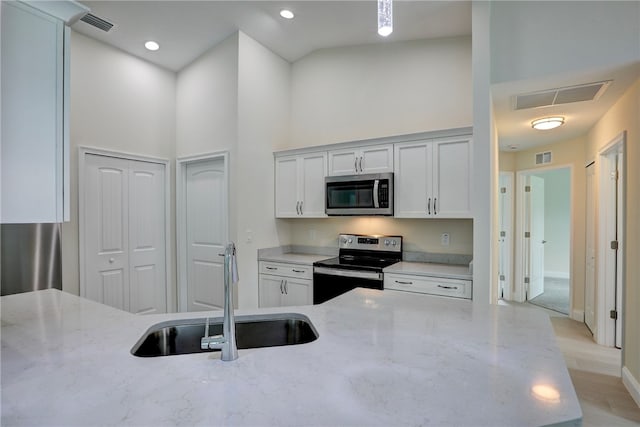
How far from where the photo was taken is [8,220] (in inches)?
48.9

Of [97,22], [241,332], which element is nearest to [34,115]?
[241,332]

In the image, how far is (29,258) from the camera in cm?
302

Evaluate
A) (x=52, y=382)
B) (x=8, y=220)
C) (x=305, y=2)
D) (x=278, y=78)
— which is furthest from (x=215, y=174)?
(x=52, y=382)

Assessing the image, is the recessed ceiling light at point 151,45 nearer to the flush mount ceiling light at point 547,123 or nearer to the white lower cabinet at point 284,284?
the white lower cabinet at point 284,284

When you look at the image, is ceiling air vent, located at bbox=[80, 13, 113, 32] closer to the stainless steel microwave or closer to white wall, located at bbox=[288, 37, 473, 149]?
white wall, located at bbox=[288, 37, 473, 149]

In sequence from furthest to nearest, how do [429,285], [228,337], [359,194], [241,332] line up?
[359,194] < [429,285] < [241,332] < [228,337]

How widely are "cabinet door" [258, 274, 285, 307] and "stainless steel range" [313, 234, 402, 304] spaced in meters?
0.45

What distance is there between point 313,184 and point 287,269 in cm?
103

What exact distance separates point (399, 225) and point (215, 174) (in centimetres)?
223

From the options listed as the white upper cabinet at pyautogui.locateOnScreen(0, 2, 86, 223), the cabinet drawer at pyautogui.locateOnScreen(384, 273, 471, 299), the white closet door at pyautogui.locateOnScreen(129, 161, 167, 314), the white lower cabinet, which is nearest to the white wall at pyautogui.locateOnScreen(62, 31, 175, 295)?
the white closet door at pyautogui.locateOnScreen(129, 161, 167, 314)

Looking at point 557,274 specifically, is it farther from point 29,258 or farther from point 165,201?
point 29,258

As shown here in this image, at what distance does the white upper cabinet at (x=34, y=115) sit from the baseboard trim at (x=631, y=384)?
12.7ft

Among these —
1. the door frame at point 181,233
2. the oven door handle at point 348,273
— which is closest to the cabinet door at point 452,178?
the oven door handle at point 348,273

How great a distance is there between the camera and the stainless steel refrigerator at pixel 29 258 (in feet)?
9.37
